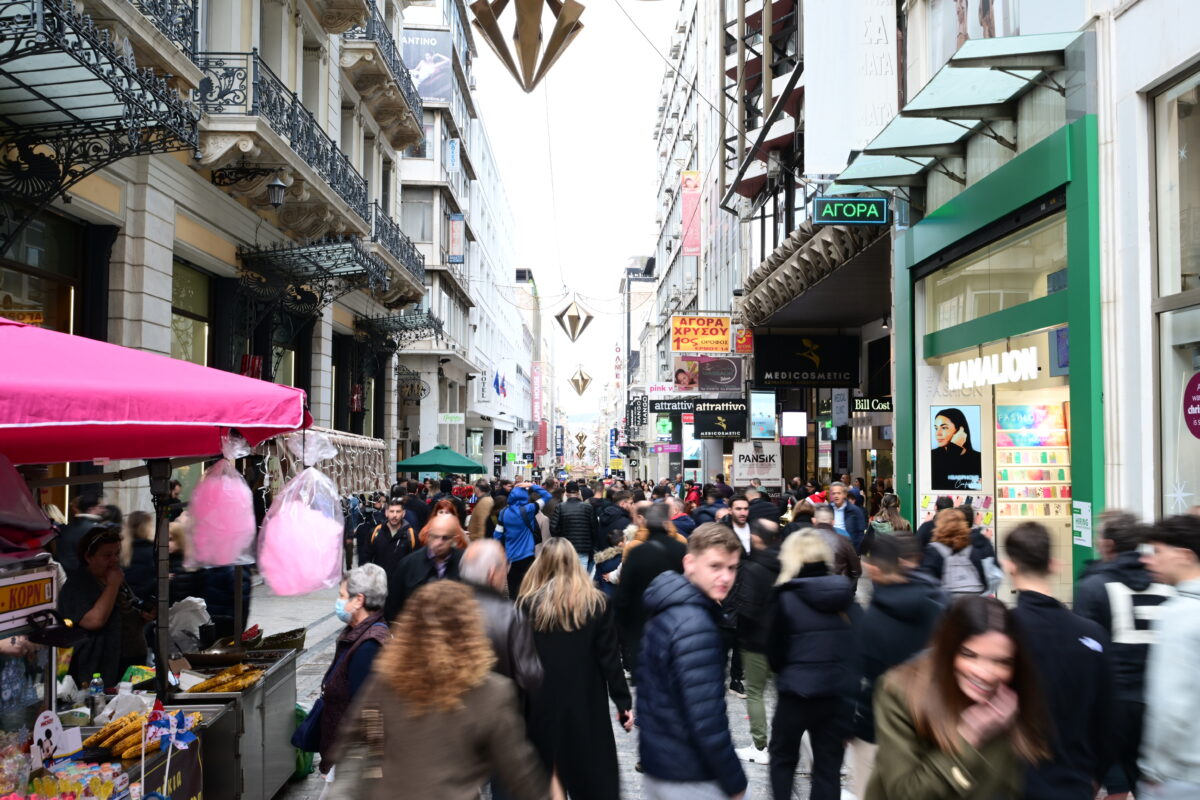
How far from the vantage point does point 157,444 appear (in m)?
6.51

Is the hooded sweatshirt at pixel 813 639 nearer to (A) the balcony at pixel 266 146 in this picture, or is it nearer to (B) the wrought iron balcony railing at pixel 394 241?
(A) the balcony at pixel 266 146

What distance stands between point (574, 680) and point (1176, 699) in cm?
269

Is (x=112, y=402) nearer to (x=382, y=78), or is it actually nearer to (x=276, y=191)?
(x=276, y=191)

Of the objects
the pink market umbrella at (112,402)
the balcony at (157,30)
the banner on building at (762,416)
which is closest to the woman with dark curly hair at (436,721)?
the pink market umbrella at (112,402)

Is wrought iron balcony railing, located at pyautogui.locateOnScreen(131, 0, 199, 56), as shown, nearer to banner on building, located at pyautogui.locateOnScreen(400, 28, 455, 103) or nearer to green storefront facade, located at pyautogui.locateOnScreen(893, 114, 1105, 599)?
green storefront facade, located at pyautogui.locateOnScreen(893, 114, 1105, 599)

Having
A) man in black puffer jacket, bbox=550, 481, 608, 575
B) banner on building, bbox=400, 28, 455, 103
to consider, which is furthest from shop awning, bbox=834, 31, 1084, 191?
banner on building, bbox=400, 28, 455, 103

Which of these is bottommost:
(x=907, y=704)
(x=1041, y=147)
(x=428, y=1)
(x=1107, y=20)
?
(x=907, y=704)

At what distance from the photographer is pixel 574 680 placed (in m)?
5.02

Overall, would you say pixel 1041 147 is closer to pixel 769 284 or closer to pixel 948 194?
pixel 948 194

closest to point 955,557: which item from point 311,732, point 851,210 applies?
point 311,732

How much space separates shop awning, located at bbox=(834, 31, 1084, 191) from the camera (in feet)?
34.9

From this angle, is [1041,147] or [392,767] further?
[1041,147]

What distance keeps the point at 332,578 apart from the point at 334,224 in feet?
46.3

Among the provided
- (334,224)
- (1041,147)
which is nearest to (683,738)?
(1041,147)
